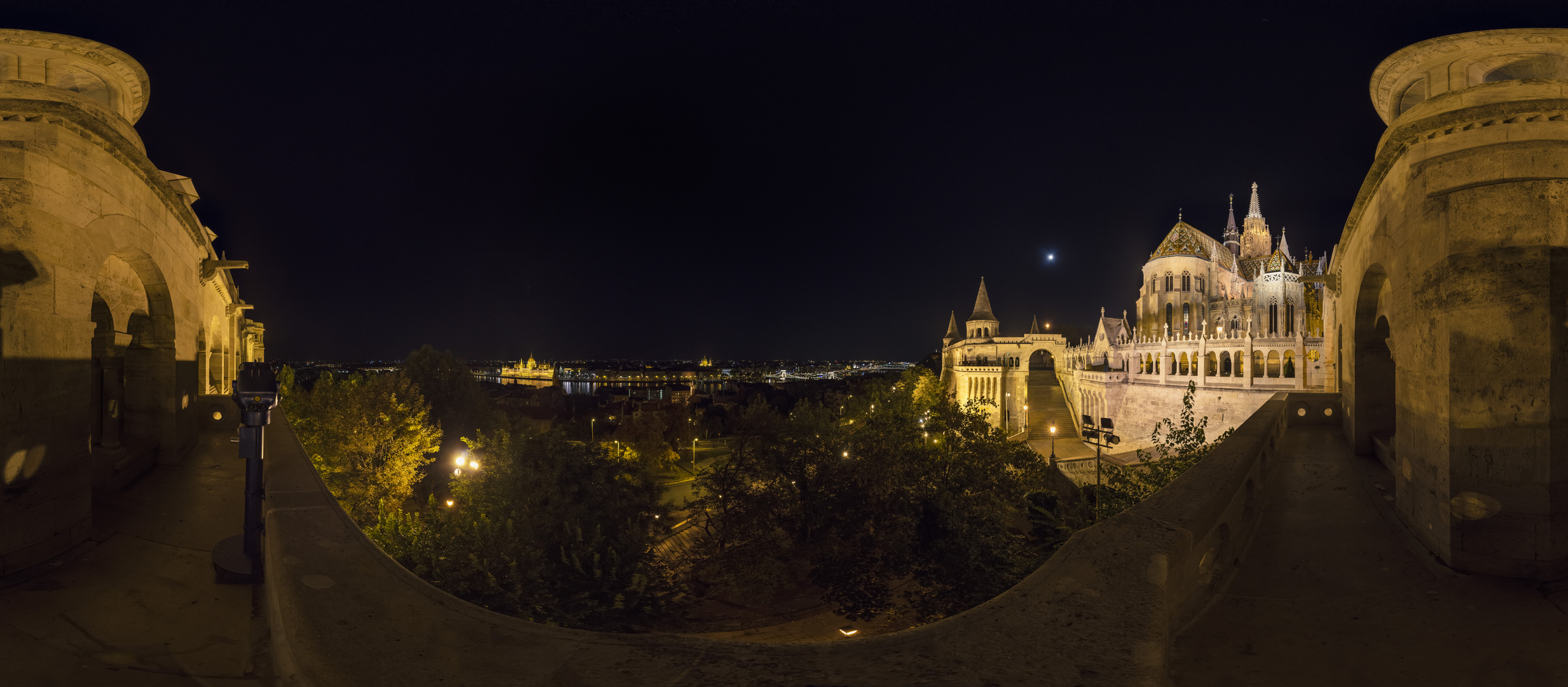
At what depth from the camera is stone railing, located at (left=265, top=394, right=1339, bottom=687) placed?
103 inches

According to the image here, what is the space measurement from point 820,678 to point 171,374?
12.3 meters

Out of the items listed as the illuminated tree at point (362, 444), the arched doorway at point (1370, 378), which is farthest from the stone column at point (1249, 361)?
the illuminated tree at point (362, 444)

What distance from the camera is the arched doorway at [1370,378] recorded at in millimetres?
9102

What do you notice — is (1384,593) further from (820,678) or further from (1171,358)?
(1171,358)

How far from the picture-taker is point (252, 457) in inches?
184

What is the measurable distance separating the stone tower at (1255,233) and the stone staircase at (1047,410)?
23431 millimetres

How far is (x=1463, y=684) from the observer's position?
3.44m

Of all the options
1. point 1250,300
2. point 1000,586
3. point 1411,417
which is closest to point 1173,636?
point 1411,417

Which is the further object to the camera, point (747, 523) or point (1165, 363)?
point (1165, 363)

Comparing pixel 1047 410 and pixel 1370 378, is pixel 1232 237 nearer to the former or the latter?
pixel 1047 410

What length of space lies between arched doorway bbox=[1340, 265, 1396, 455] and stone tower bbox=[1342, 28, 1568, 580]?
3.53m

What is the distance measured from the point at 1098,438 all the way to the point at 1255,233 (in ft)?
185

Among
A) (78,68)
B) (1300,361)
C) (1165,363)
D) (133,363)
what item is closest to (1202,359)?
(1165,363)

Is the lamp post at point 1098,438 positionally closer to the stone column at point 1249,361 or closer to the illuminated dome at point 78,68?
the stone column at point 1249,361
